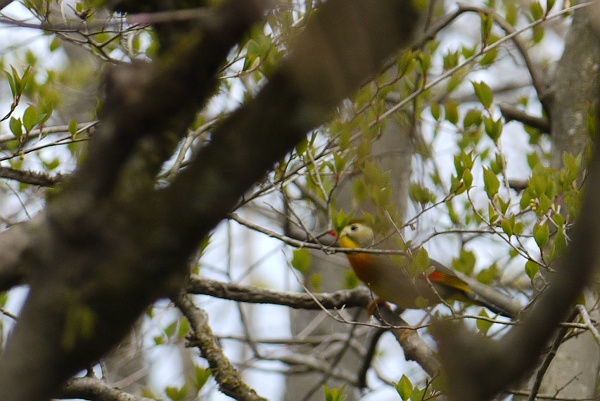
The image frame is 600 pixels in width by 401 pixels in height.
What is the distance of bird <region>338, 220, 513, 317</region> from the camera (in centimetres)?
418

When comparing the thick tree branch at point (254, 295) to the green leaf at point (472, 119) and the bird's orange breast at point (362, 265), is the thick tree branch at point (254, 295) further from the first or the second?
the green leaf at point (472, 119)

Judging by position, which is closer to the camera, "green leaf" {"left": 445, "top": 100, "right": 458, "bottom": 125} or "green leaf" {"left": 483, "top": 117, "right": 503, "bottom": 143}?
"green leaf" {"left": 483, "top": 117, "right": 503, "bottom": 143}

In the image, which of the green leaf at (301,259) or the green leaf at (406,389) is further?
the green leaf at (301,259)

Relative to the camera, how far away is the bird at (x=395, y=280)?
4.18 meters

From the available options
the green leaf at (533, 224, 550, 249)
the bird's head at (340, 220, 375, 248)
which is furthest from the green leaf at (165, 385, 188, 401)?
the green leaf at (533, 224, 550, 249)

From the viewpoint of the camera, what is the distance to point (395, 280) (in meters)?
4.20

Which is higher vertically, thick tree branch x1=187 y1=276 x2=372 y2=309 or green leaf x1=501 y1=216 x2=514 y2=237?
thick tree branch x1=187 y1=276 x2=372 y2=309

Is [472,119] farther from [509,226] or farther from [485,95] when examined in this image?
[509,226]

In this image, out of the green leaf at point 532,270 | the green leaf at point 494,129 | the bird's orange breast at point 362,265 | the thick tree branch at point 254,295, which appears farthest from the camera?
the bird's orange breast at point 362,265

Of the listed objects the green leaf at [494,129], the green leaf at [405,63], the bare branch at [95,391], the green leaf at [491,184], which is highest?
the green leaf at [405,63]

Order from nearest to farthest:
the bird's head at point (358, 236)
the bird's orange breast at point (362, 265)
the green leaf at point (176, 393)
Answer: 1. the green leaf at point (176, 393)
2. the bird's orange breast at point (362, 265)
3. the bird's head at point (358, 236)

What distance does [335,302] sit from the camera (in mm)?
3979

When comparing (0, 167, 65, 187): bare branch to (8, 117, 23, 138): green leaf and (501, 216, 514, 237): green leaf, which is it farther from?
(501, 216, 514, 237): green leaf

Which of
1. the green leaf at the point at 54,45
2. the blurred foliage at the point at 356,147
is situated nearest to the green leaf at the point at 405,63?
the blurred foliage at the point at 356,147
